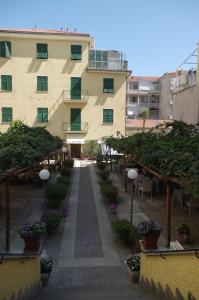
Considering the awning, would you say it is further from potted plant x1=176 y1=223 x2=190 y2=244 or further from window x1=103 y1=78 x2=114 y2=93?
potted plant x1=176 y1=223 x2=190 y2=244

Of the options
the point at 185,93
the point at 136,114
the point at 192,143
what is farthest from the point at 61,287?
the point at 136,114

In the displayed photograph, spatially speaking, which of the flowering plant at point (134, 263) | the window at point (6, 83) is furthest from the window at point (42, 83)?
the flowering plant at point (134, 263)

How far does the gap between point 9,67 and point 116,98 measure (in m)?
11.3

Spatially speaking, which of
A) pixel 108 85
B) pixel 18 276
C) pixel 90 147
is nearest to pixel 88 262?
pixel 18 276

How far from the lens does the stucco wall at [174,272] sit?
526 centimetres

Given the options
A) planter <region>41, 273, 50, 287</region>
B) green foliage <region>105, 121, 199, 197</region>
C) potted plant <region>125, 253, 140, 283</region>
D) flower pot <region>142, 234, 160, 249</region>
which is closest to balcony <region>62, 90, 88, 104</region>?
green foliage <region>105, 121, 199, 197</region>

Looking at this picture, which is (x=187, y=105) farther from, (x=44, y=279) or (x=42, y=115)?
(x=42, y=115)

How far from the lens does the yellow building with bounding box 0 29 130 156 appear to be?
35000 mm

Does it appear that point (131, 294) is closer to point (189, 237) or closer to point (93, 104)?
point (189, 237)

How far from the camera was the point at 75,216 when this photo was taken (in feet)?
44.7

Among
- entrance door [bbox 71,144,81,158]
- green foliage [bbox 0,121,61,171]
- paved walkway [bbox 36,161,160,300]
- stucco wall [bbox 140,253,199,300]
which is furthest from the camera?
entrance door [bbox 71,144,81,158]

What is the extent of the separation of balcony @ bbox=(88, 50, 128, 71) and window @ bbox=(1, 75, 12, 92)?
8.21m

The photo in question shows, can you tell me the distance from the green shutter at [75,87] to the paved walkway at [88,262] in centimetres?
2221

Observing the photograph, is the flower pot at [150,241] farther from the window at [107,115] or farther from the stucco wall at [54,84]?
the window at [107,115]
